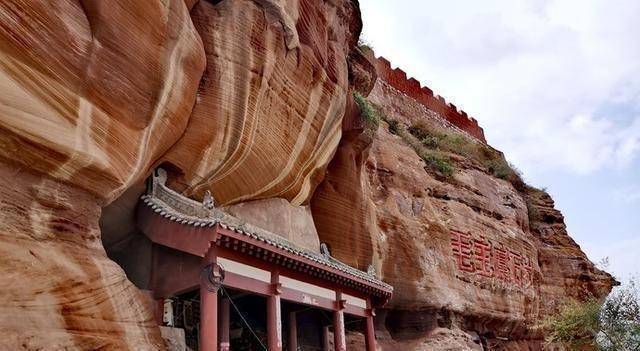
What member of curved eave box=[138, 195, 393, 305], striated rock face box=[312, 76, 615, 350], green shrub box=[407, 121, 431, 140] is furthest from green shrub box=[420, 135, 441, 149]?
curved eave box=[138, 195, 393, 305]

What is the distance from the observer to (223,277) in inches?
404

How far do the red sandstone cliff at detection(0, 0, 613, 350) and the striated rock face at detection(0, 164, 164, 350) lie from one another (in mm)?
25

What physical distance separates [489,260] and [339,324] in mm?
10437

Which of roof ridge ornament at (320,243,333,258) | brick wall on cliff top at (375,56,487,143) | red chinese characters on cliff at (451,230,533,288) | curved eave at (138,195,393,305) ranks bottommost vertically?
curved eave at (138,195,393,305)

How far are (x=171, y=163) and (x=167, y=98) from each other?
5.98 feet

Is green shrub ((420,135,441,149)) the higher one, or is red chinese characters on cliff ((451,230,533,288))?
green shrub ((420,135,441,149))

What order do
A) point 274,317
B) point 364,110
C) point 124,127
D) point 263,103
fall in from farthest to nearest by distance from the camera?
point 364,110 → point 263,103 → point 274,317 → point 124,127

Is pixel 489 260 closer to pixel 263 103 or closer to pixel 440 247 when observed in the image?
pixel 440 247

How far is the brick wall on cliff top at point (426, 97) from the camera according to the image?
28.7 meters

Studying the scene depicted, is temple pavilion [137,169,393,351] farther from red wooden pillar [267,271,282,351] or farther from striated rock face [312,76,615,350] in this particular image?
striated rock face [312,76,615,350]

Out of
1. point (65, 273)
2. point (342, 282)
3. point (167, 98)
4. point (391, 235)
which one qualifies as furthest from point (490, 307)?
point (65, 273)

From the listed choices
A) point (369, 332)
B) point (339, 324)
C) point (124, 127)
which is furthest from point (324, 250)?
point (124, 127)

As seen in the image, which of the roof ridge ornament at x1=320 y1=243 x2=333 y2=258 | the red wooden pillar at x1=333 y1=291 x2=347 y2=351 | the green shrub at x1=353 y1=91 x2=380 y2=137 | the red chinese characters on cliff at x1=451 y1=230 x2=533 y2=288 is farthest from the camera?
the red chinese characters on cliff at x1=451 y1=230 x2=533 y2=288

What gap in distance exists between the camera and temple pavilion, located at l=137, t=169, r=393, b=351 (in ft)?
33.3
